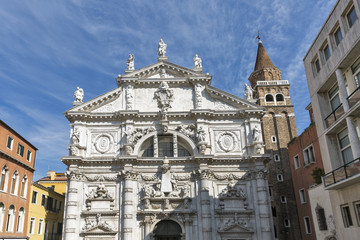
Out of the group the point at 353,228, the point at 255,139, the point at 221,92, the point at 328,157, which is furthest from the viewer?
the point at 221,92

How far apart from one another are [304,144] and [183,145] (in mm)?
10937

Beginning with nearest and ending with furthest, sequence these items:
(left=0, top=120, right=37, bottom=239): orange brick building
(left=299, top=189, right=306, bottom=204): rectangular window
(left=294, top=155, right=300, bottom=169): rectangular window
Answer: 1. (left=0, top=120, right=37, bottom=239): orange brick building
2. (left=299, top=189, right=306, bottom=204): rectangular window
3. (left=294, top=155, right=300, bottom=169): rectangular window

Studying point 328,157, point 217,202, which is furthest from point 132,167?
point 328,157

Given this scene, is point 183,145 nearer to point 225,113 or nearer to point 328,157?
point 225,113

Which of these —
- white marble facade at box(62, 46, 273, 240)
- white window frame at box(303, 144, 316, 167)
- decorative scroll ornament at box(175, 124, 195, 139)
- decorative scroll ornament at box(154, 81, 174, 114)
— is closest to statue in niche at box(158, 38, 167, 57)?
white marble facade at box(62, 46, 273, 240)

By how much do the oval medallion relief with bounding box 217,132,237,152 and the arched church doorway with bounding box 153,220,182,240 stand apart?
25.1 ft

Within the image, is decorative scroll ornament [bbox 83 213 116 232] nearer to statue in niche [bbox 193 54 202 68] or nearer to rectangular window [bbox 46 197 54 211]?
rectangular window [bbox 46 197 54 211]

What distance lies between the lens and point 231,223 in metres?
24.6

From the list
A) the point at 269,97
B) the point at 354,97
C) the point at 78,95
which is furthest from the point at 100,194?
the point at 269,97

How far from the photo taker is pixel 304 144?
Answer: 1118 inches

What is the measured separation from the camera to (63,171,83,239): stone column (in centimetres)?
2395

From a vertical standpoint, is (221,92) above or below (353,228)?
above

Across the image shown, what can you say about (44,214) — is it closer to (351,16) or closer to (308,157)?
(308,157)

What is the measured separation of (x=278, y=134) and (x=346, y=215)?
78.6 feet
